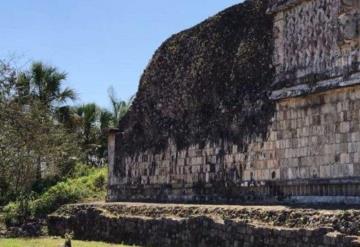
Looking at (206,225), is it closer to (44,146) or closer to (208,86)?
(208,86)

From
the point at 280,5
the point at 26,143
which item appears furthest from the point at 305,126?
the point at 26,143

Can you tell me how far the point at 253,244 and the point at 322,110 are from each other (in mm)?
3280

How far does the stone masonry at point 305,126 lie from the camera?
522 inches

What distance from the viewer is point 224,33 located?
61.2 ft

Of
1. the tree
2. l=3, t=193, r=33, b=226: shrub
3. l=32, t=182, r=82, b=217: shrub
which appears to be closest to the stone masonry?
the tree

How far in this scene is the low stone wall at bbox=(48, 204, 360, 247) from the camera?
11148mm

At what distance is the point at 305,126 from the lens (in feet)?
47.8

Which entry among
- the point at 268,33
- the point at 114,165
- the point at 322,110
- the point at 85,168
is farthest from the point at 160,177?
the point at 85,168

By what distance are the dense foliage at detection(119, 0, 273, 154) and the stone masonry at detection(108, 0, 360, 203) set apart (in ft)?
1.76

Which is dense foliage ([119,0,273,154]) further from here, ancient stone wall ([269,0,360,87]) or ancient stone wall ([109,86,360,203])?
ancient stone wall ([269,0,360,87])

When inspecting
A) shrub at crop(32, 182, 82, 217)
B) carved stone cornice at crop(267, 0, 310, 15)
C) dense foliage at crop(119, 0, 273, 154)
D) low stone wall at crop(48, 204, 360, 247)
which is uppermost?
carved stone cornice at crop(267, 0, 310, 15)

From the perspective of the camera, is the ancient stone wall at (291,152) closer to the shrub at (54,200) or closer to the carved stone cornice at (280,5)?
the carved stone cornice at (280,5)

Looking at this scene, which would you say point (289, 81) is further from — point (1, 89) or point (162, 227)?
point (1, 89)

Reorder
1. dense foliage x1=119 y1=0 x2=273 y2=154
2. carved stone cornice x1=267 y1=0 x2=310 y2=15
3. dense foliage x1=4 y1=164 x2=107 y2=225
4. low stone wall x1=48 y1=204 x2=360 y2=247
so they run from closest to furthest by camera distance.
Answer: low stone wall x1=48 y1=204 x2=360 y2=247 → carved stone cornice x1=267 y1=0 x2=310 y2=15 → dense foliage x1=119 y1=0 x2=273 y2=154 → dense foliage x1=4 y1=164 x2=107 y2=225
